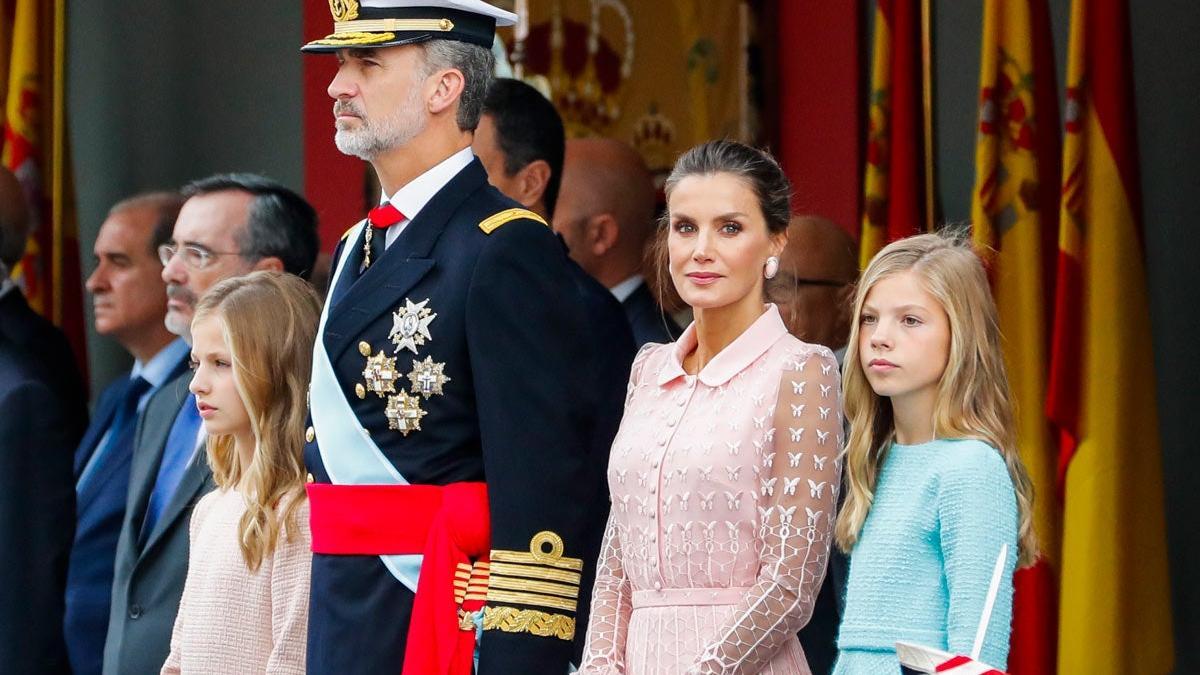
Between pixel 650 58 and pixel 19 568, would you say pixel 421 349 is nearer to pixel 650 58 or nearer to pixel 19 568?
pixel 19 568

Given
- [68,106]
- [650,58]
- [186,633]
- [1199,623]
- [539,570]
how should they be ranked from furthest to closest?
1. [68,106]
2. [650,58]
3. [1199,623]
4. [186,633]
5. [539,570]

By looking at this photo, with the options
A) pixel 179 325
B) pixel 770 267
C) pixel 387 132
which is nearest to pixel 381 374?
pixel 387 132

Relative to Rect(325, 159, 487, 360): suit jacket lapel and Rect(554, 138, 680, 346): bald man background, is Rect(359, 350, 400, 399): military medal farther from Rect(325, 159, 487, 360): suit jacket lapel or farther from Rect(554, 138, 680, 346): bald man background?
Rect(554, 138, 680, 346): bald man background

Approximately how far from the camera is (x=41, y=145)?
6.38 metres

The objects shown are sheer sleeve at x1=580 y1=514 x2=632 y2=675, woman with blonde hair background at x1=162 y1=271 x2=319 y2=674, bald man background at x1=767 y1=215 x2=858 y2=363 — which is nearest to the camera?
sheer sleeve at x1=580 y1=514 x2=632 y2=675

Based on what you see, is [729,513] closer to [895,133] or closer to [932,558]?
[932,558]

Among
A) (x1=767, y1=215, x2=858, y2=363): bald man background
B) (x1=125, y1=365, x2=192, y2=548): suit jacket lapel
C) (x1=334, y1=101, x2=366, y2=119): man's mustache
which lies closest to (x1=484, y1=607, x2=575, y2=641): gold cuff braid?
(x1=334, y1=101, x2=366, y2=119): man's mustache

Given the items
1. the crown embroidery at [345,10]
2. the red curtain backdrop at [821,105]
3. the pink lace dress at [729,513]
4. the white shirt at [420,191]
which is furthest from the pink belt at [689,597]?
the red curtain backdrop at [821,105]

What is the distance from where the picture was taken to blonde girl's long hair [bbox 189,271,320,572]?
3.81 metres

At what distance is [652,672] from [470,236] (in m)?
0.75

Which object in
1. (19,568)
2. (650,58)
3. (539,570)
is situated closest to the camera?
(539,570)

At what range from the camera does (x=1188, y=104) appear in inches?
196

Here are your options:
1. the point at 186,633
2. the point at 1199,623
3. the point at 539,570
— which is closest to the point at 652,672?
the point at 539,570

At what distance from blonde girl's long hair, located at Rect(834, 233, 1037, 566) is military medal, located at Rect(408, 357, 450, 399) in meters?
0.66
